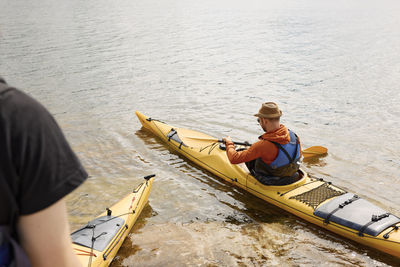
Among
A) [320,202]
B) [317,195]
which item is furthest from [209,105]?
[320,202]

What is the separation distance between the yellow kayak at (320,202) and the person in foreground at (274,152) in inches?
6.0

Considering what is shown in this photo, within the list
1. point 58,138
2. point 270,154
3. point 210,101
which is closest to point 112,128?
point 210,101

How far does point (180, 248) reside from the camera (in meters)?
4.43

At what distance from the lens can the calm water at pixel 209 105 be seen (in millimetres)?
4734

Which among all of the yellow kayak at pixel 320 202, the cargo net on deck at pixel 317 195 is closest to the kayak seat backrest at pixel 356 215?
the yellow kayak at pixel 320 202

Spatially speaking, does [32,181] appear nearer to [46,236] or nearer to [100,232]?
[46,236]

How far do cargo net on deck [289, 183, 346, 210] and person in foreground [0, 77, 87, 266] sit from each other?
4696 mm

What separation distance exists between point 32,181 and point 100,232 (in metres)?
3.67

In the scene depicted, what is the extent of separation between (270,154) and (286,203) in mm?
746

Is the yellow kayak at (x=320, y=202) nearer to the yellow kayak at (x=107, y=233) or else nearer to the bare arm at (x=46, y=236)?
the yellow kayak at (x=107, y=233)

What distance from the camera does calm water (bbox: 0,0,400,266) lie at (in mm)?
4734

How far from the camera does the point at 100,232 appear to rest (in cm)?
420

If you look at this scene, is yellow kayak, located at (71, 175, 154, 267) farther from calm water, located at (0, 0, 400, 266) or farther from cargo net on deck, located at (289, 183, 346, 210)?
cargo net on deck, located at (289, 183, 346, 210)

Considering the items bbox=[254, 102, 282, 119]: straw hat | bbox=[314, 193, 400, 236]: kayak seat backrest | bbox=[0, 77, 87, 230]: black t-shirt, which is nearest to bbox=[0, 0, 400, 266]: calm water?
bbox=[314, 193, 400, 236]: kayak seat backrest
